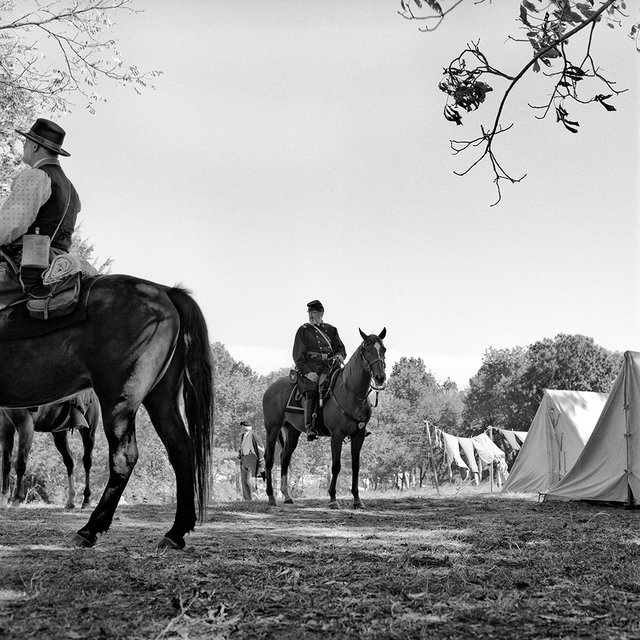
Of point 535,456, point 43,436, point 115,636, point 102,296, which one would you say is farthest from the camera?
point 43,436

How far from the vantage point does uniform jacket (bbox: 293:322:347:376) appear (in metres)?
12.8

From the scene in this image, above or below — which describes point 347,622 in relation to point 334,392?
below

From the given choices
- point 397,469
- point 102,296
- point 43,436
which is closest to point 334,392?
point 102,296

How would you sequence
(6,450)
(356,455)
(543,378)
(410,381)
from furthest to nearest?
(410,381) → (543,378) → (356,455) → (6,450)

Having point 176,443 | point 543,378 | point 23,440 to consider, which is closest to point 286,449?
point 23,440

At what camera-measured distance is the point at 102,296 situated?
521cm

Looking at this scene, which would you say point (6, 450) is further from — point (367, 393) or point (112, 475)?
point (112, 475)

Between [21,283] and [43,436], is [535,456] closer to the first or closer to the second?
[21,283]

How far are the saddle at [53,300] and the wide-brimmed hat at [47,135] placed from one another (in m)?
1.12

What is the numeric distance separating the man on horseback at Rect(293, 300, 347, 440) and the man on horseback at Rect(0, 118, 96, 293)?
7250 mm

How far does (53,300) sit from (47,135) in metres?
1.37

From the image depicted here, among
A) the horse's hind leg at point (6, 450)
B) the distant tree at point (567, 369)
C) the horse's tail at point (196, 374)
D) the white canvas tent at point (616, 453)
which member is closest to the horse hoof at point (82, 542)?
the horse's tail at point (196, 374)

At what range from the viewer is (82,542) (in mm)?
4988

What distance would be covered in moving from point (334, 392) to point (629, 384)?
17.2 feet
